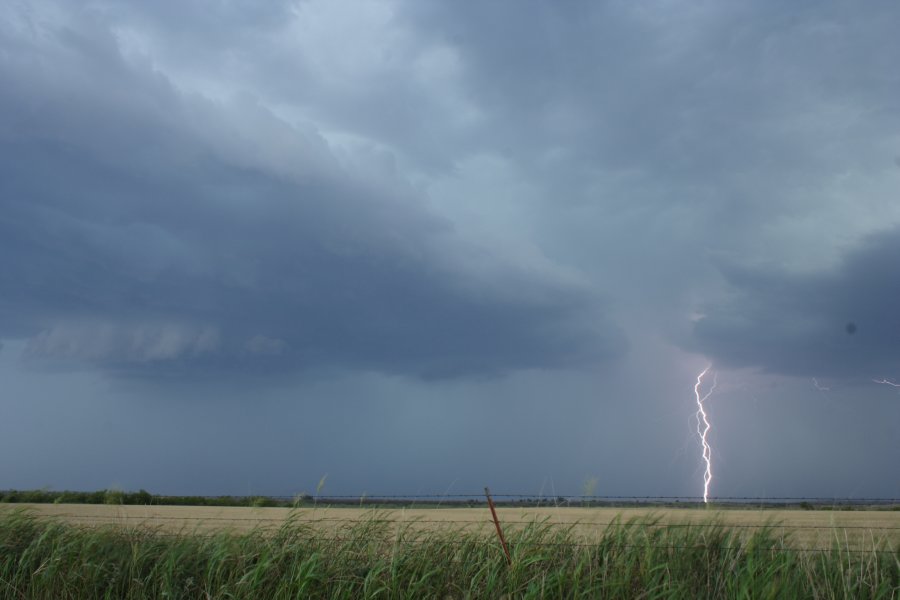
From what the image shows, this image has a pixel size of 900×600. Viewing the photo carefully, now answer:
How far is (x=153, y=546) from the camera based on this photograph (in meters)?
13.5

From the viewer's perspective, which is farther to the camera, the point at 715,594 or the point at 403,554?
the point at 403,554

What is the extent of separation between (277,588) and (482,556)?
318 centimetres

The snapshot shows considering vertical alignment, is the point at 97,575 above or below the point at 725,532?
below

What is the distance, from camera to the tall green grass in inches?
436

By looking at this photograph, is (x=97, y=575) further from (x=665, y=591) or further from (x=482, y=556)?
(x=665, y=591)

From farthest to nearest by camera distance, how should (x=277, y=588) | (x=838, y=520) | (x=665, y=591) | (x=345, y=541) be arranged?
(x=838, y=520)
(x=345, y=541)
(x=277, y=588)
(x=665, y=591)

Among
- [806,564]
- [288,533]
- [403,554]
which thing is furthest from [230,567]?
[806,564]

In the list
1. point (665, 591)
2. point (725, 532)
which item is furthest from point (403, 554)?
point (725, 532)

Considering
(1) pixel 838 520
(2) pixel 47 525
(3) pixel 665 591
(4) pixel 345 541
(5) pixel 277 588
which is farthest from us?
(1) pixel 838 520

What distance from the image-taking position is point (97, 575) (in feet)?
42.3

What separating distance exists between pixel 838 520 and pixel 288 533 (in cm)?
1770

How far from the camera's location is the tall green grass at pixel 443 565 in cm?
1106

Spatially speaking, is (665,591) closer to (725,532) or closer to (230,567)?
(725,532)

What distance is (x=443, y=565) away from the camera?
12.1 m
